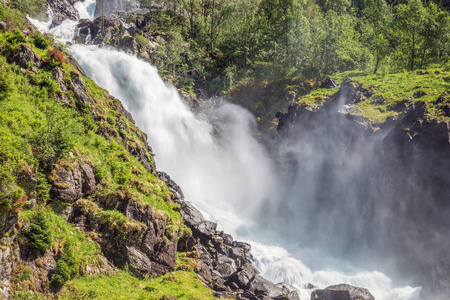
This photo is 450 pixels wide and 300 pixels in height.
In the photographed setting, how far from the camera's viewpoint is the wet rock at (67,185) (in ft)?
54.9

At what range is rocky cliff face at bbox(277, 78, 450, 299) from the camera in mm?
28594

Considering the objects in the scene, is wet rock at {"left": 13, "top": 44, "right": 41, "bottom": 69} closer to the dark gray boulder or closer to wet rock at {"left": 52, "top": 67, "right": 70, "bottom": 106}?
wet rock at {"left": 52, "top": 67, "right": 70, "bottom": 106}

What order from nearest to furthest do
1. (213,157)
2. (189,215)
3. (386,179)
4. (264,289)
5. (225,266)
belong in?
(264,289)
(225,266)
(189,215)
(386,179)
(213,157)

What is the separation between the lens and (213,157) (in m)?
49.3

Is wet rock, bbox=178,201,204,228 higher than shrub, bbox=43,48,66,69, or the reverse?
shrub, bbox=43,48,66,69

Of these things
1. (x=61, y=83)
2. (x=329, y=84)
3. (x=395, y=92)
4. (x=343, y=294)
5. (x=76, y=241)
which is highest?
(x=329, y=84)

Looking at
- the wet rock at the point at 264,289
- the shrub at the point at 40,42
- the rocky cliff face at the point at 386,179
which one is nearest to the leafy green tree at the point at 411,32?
the rocky cliff face at the point at 386,179

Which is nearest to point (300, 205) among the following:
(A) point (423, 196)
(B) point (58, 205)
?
(A) point (423, 196)

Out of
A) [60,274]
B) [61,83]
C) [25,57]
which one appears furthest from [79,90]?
[60,274]

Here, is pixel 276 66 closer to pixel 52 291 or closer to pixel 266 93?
pixel 266 93

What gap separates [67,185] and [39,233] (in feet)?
13.0

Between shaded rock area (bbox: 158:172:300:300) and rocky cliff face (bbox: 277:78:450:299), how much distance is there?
13.9 m

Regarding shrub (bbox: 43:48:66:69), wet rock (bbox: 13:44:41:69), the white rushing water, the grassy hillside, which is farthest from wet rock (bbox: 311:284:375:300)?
wet rock (bbox: 13:44:41:69)

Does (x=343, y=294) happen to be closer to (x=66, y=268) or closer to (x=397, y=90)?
(x=66, y=268)
